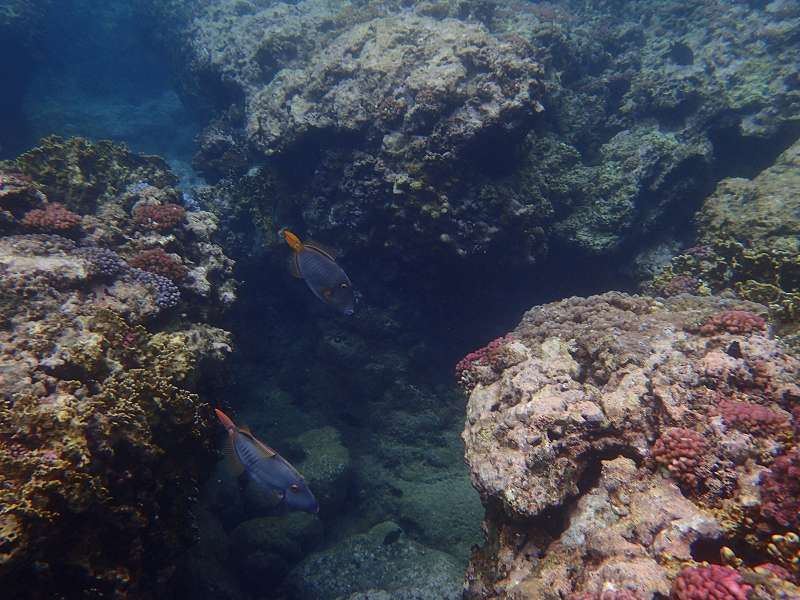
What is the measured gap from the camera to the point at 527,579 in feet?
10.9

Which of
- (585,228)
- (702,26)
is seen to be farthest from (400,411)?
(702,26)

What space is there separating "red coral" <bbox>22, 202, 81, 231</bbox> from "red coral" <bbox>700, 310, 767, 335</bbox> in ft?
24.5

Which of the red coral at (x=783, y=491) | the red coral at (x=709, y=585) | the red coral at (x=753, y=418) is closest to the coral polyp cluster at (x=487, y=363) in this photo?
the red coral at (x=753, y=418)

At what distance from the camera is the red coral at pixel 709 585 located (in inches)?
92.3

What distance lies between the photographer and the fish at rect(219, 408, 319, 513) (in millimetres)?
3773

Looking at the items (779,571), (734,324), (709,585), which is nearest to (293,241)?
(709,585)

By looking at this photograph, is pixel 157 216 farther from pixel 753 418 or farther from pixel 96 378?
pixel 753 418

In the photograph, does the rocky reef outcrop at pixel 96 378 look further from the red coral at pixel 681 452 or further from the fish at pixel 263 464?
the red coral at pixel 681 452

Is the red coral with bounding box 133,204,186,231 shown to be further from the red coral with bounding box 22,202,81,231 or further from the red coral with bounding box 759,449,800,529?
the red coral with bounding box 759,449,800,529

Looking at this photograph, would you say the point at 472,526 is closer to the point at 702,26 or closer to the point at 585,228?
the point at 585,228

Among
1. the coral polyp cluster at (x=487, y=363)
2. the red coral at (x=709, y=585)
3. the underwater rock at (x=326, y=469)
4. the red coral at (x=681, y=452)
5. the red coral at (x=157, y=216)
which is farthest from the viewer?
the underwater rock at (x=326, y=469)

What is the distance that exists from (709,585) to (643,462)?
3.59ft

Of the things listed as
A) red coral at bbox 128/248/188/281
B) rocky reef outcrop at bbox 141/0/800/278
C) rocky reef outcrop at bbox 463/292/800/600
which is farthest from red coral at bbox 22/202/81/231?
rocky reef outcrop at bbox 463/292/800/600

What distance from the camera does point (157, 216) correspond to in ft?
20.5
